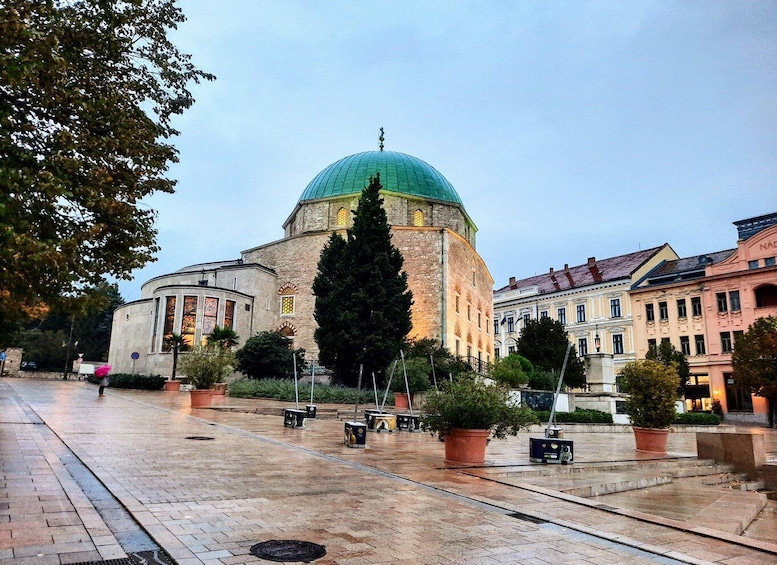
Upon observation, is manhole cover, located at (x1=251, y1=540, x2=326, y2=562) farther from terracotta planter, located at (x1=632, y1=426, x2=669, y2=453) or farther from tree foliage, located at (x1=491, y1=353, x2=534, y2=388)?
tree foliage, located at (x1=491, y1=353, x2=534, y2=388)

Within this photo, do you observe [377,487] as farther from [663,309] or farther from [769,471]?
[663,309]

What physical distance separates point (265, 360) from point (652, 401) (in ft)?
71.0

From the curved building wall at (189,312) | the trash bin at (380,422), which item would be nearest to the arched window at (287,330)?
the curved building wall at (189,312)

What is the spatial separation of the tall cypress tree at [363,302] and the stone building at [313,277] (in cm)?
697

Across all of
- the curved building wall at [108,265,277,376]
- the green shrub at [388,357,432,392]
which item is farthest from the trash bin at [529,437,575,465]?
the curved building wall at [108,265,277,376]

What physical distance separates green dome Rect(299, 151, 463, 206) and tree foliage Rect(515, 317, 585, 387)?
13.2 meters

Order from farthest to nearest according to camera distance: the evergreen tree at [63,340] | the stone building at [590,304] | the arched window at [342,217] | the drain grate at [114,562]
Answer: the evergreen tree at [63,340]
the stone building at [590,304]
the arched window at [342,217]
the drain grate at [114,562]

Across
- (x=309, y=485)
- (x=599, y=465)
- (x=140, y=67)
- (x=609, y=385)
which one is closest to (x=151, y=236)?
(x=140, y=67)

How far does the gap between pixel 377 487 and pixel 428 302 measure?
91.0 ft

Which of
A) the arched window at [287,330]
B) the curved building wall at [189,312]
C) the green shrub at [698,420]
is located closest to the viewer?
the green shrub at [698,420]

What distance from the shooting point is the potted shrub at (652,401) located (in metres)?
12.0

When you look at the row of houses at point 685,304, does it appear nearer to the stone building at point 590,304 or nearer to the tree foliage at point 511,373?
the stone building at point 590,304

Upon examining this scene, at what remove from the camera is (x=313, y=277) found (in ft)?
123

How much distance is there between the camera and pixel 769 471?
33.1 ft
